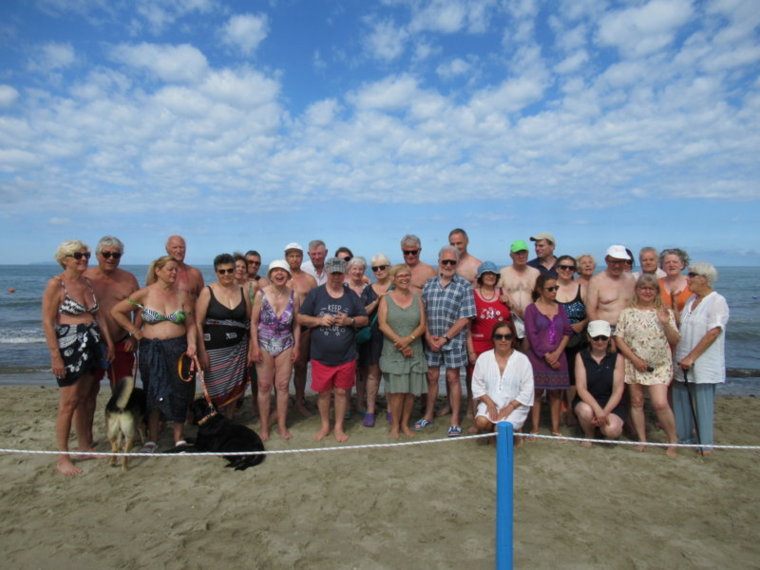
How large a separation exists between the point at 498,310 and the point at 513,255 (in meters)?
0.76

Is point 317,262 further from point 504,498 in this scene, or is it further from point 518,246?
point 504,498

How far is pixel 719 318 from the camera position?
432 cm

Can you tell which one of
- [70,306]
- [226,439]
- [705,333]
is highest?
[70,306]

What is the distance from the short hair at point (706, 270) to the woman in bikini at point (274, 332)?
3983 mm

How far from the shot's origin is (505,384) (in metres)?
4.53

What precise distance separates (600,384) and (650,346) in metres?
0.60

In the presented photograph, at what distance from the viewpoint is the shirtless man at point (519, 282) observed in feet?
17.0

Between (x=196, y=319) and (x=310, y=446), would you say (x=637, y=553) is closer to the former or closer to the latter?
(x=310, y=446)

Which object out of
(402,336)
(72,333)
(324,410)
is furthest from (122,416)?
(402,336)

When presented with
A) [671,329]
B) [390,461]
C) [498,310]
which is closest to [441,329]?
[498,310]

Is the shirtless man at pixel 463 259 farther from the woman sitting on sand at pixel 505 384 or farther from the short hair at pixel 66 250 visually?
the short hair at pixel 66 250

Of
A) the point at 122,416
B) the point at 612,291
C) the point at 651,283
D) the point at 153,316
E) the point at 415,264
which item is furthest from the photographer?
the point at 415,264

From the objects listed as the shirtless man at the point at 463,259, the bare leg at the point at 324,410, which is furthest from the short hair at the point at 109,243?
the shirtless man at the point at 463,259

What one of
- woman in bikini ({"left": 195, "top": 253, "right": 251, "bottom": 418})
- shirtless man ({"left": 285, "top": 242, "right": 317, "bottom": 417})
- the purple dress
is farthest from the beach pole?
shirtless man ({"left": 285, "top": 242, "right": 317, "bottom": 417})
